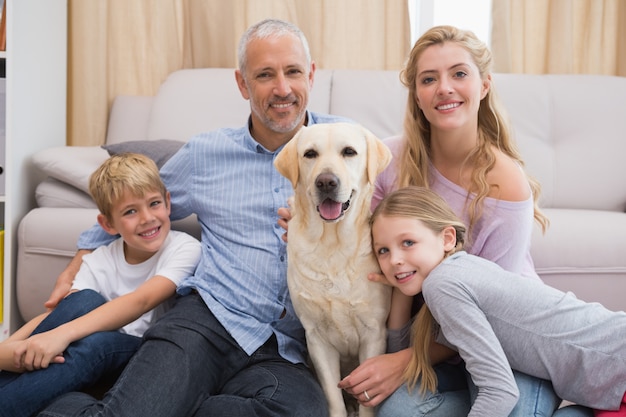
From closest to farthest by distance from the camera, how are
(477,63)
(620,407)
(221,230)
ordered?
(620,407) < (477,63) < (221,230)

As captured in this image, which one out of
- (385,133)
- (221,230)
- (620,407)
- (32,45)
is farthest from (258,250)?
(32,45)

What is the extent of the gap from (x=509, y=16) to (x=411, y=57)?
163 centimetres

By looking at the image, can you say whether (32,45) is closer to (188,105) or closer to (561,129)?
(188,105)

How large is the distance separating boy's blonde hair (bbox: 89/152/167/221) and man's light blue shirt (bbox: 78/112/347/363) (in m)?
0.11

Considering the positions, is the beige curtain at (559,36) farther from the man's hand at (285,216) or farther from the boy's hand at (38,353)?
the boy's hand at (38,353)

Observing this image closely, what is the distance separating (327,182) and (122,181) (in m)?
0.69

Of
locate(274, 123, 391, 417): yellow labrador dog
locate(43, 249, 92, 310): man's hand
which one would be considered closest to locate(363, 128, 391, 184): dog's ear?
locate(274, 123, 391, 417): yellow labrador dog

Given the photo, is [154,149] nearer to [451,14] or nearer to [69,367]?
[69,367]

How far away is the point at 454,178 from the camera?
5.52 ft

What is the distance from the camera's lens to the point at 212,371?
60.4 inches

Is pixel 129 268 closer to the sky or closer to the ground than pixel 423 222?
closer to the ground

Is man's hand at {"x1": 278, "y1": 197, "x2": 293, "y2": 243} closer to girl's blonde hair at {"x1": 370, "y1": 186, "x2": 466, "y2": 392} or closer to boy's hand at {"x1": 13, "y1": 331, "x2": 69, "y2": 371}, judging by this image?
girl's blonde hair at {"x1": 370, "y1": 186, "x2": 466, "y2": 392}

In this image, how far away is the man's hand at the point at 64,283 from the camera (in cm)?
179

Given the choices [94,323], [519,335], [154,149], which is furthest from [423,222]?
[154,149]
